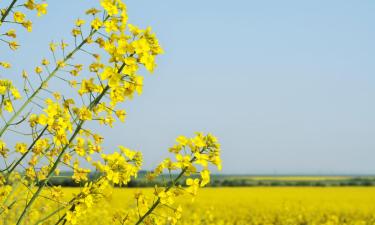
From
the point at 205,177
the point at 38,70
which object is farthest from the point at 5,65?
the point at 205,177

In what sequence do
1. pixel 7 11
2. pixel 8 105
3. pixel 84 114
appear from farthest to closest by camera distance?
pixel 8 105, pixel 7 11, pixel 84 114

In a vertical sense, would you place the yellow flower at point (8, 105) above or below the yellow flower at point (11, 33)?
below

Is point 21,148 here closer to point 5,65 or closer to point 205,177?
point 5,65

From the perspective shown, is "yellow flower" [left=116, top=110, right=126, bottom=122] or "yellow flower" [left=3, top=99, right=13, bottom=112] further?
"yellow flower" [left=3, top=99, right=13, bottom=112]

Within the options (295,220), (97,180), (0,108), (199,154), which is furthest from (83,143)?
(295,220)

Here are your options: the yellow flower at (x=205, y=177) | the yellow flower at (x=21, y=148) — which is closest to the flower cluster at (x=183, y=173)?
the yellow flower at (x=205, y=177)

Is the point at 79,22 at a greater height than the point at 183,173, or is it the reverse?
the point at 79,22

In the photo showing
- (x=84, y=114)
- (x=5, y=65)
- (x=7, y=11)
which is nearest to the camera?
(x=84, y=114)

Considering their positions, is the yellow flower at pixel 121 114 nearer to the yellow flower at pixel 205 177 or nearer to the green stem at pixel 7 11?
the yellow flower at pixel 205 177

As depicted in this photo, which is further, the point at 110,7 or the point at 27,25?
the point at 27,25

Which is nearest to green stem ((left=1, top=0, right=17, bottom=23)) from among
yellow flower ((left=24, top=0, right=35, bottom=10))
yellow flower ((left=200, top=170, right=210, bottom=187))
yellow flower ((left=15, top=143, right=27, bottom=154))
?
yellow flower ((left=24, top=0, right=35, bottom=10))

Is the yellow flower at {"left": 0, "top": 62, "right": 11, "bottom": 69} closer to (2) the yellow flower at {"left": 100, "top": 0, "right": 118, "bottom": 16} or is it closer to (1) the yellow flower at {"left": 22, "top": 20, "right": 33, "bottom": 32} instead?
(1) the yellow flower at {"left": 22, "top": 20, "right": 33, "bottom": 32}

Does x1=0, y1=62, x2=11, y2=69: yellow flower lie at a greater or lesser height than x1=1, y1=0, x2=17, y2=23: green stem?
lesser

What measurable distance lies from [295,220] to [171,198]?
11138mm
